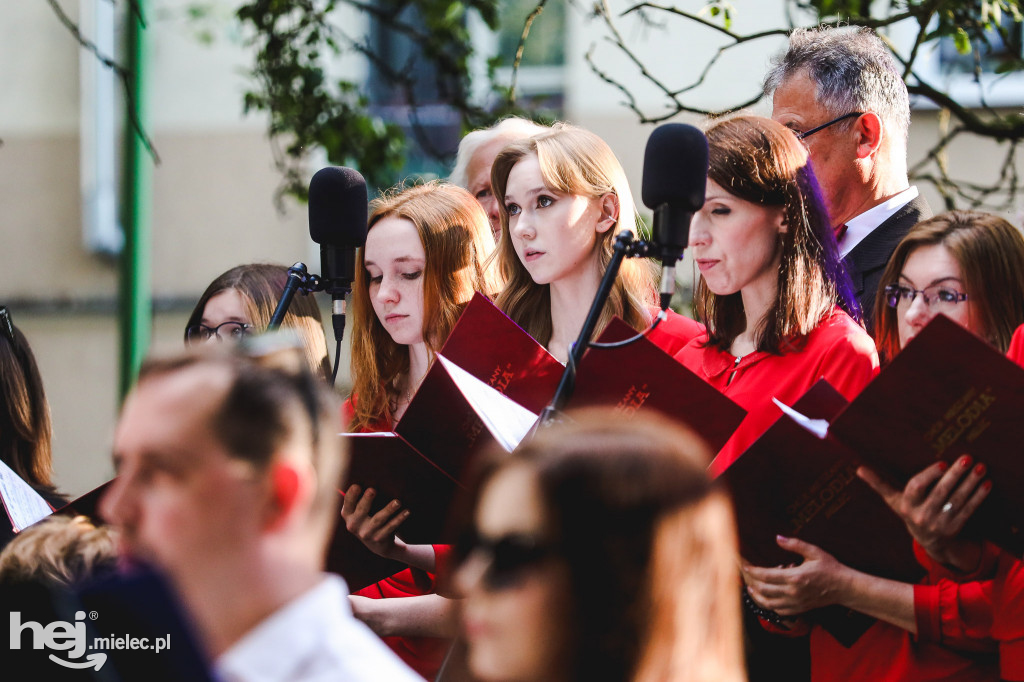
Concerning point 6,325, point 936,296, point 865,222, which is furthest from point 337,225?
point 865,222

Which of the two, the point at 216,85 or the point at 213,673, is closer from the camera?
the point at 213,673

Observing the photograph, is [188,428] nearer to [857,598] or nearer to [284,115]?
[857,598]

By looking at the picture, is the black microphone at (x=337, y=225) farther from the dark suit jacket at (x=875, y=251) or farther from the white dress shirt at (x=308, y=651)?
the dark suit jacket at (x=875, y=251)

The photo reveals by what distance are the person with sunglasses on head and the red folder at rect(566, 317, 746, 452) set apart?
0.28 meters

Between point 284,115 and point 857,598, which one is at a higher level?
point 284,115

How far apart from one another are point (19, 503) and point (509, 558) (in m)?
1.64

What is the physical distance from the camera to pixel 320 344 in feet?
11.5

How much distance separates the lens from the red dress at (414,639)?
2.93 m

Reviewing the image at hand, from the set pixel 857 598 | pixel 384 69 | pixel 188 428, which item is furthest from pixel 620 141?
pixel 188 428

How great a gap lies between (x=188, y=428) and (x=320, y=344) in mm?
2086

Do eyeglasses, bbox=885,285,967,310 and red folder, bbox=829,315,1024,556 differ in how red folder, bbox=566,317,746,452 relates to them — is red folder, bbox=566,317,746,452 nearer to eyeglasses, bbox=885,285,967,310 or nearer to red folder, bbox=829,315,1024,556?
red folder, bbox=829,315,1024,556

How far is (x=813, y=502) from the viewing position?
2061 mm

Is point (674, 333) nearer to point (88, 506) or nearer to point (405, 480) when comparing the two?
point (405, 480)

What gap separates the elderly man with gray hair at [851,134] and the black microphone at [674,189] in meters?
1.46
